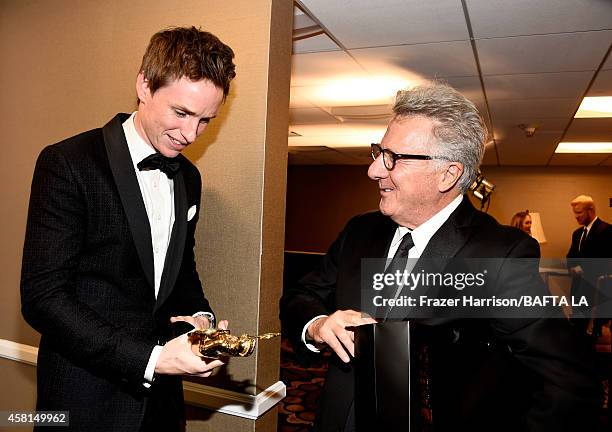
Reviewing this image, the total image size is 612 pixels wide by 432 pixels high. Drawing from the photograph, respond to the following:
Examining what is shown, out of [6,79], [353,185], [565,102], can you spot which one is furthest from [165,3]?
[353,185]

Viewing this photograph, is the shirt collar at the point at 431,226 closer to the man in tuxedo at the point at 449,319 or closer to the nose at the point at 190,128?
the man in tuxedo at the point at 449,319

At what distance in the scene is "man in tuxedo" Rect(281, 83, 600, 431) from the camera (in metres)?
1.13

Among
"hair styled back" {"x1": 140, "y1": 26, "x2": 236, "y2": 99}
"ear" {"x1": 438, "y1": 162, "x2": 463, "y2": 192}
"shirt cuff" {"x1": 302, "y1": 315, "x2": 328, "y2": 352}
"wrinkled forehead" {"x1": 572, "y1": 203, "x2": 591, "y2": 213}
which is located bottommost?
"shirt cuff" {"x1": 302, "y1": 315, "x2": 328, "y2": 352}

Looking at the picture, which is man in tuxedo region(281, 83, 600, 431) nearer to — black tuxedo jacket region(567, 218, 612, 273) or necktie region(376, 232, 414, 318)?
necktie region(376, 232, 414, 318)

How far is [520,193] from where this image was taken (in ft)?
35.4

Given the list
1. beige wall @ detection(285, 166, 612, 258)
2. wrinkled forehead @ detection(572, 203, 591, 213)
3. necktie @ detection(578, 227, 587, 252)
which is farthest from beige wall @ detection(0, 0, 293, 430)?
beige wall @ detection(285, 166, 612, 258)

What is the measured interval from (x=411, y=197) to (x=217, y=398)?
1426mm

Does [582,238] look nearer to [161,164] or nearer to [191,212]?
[191,212]

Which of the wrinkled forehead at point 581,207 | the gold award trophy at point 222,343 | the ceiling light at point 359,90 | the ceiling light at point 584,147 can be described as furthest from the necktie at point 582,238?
the gold award trophy at point 222,343

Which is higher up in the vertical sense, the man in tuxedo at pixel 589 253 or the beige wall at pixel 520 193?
the beige wall at pixel 520 193

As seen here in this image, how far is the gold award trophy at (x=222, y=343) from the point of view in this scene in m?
1.21

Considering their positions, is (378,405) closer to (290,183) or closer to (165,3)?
(165,3)

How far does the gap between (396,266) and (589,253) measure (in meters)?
5.91

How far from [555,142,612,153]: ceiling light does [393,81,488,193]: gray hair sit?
7.45 metres
